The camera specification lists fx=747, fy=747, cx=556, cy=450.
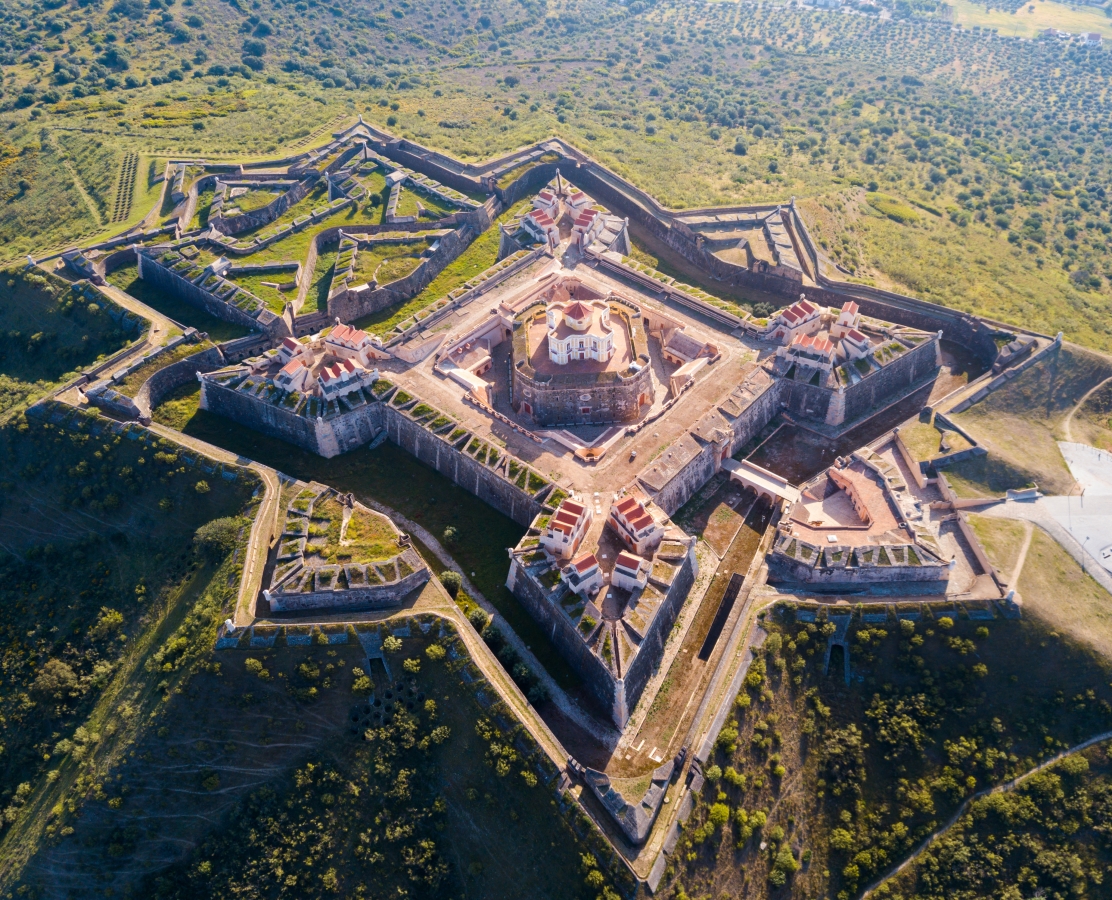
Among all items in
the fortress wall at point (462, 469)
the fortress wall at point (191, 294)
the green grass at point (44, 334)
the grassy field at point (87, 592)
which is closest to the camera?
the grassy field at point (87, 592)

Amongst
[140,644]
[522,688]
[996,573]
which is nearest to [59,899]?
[140,644]

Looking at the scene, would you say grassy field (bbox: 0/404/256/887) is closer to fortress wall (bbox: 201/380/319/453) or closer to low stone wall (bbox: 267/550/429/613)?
low stone wall (bbox: 267/550/429/613)

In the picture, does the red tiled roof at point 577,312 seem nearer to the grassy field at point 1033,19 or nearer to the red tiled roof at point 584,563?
the red tiled roof at point 584,563

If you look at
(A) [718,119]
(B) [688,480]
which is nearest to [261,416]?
(B) [688,480]

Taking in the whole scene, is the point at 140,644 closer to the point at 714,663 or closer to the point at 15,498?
the point at 15,498

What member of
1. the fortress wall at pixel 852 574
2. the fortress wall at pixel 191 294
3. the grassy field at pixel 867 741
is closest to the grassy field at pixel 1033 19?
the fortress wall at pixel 852 574

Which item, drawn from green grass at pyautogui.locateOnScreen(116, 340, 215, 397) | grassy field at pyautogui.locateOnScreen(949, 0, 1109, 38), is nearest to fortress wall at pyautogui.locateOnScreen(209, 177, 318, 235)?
green grass at pyautogui.locateOnScreen(116, 340, 215, 397)
